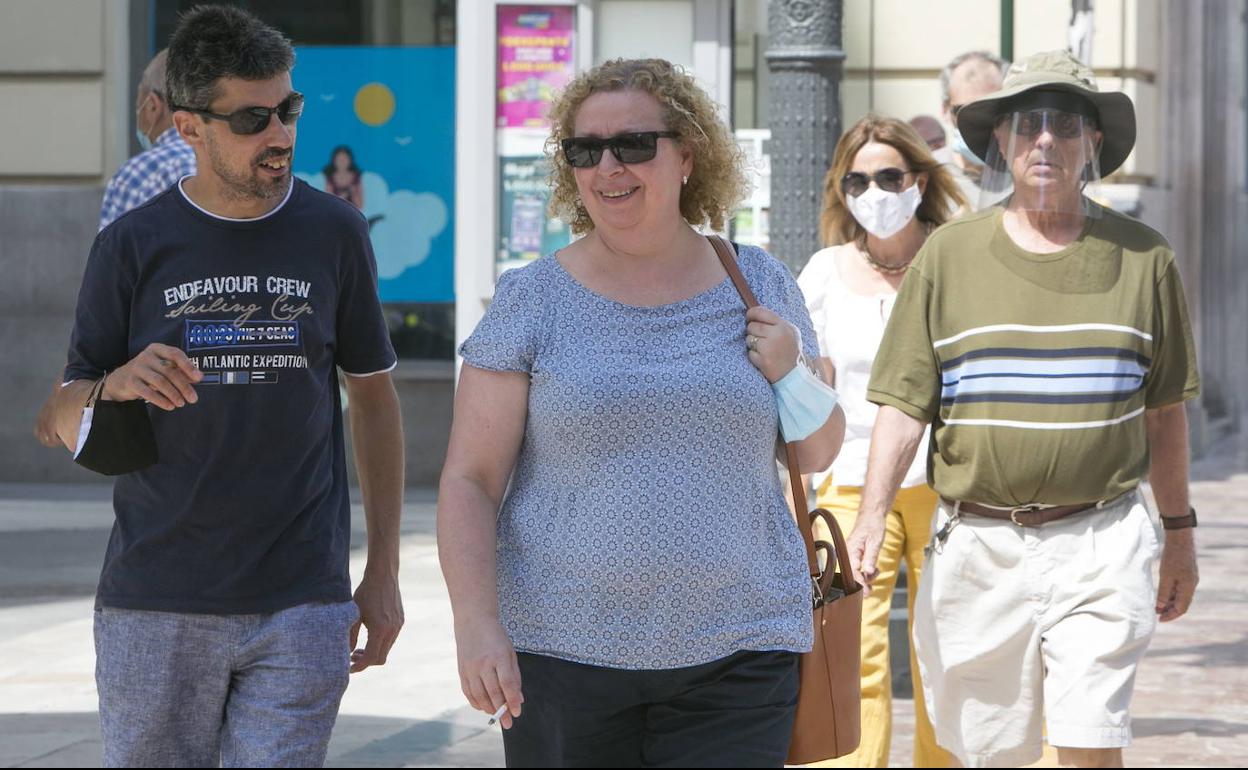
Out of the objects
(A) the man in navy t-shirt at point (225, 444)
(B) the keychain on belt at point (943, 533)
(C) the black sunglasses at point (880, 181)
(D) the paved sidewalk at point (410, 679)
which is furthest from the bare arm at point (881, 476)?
(A) the man in navy t-shirt at point (225, 444)

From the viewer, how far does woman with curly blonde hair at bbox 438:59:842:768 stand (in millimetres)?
3383

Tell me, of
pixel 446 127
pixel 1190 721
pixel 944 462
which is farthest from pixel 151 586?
pixel 446 127

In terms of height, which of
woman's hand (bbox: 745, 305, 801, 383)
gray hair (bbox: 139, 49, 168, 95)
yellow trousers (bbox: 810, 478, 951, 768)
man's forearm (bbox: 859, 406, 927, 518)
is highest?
gray hair (bbox: 139, 49, 168, 95)

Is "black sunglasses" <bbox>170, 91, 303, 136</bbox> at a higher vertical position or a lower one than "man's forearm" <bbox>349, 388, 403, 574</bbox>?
higher

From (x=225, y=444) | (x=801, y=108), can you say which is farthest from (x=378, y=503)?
(x=801, y=108)

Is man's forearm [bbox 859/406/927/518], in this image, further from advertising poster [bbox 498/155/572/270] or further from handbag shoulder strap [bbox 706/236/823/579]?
advertising poster [bbox 498/155/572/270]

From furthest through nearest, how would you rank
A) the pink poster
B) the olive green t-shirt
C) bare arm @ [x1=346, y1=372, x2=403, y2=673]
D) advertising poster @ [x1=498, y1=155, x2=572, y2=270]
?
the pink poster, advertising poster @ [x1=498, y1=155, x2=572, y2=270], the olive green t-shirt, bare arm @ [x1=346, y1=372, x2=403, y2=673]

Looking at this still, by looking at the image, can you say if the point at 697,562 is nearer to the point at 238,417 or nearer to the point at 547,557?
the point at 547,557

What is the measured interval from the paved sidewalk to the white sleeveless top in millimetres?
1048

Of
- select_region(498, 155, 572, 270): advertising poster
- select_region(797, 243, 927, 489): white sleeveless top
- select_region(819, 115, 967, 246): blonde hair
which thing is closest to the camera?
select_region(797, 243, 927, 489): white sleeveless top

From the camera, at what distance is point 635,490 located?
133 inches

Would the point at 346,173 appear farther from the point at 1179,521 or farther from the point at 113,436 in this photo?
the point at 113,436

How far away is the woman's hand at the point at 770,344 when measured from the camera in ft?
11.5

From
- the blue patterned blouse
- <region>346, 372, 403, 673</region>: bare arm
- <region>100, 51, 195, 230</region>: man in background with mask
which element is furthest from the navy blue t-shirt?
<region>100, 51, 195, 230</region>: man in background with mask
